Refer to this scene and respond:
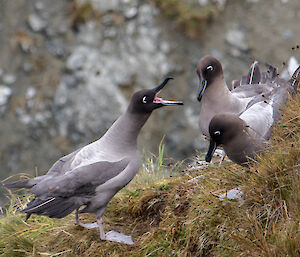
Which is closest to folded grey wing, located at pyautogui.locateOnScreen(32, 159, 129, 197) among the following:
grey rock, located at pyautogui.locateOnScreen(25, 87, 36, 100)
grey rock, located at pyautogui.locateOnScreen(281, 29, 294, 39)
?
grey rock, located at pyautogui.locateOnScreen(25, 87, 36, 100)

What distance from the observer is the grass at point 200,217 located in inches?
116

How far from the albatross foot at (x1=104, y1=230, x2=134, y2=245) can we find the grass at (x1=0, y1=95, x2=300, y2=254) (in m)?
0.05

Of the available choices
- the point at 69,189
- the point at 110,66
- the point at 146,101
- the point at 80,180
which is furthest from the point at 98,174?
the point at 110,66

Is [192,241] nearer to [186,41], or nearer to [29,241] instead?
[29,241]

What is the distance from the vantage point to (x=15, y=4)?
26.6 ft

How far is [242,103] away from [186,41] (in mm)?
3619

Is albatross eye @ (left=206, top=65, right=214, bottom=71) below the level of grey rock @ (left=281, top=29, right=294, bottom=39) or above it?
above

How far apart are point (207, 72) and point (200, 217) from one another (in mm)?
1555

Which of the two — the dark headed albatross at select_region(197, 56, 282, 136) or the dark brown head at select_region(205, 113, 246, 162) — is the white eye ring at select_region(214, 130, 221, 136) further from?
the dark headed albatross at select_region(197, 56, 282, 136)

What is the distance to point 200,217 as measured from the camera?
135 inches

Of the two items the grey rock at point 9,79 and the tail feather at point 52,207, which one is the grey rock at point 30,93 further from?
the tail feather at point 52,207

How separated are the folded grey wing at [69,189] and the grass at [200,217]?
424 millimetres

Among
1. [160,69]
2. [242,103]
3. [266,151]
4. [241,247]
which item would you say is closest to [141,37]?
[160,69]

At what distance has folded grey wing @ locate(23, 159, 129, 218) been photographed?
3549mm
